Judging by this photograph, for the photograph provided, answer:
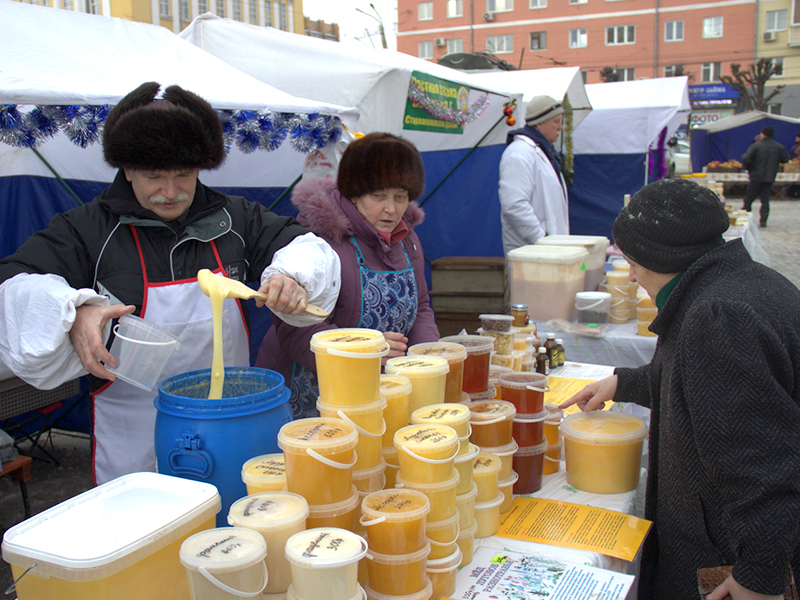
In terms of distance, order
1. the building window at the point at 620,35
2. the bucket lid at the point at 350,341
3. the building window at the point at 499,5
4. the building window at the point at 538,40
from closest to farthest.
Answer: the bucket lid at the point at 350,341
the building window at the point at 620,35
the building window at the point at 538,40
the building window at the point at 499,5

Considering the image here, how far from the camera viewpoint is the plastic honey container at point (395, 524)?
1.21 metres

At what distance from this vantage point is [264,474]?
135 cm

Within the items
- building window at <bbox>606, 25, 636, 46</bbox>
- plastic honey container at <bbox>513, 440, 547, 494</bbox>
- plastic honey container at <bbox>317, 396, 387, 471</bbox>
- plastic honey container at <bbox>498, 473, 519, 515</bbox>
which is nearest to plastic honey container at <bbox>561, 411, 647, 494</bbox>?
plastic honey container at <bbox>513, 440, 547, 494</bbox>

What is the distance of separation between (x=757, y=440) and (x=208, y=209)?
5.53 ft

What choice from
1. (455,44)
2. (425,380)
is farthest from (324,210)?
(455,44)

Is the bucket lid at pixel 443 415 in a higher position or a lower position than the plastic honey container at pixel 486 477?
higher

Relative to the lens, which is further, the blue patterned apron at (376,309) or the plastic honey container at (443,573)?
the blue patterned apron at (376,309)

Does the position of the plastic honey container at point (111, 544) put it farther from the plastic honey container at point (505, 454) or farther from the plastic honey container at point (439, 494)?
the plastic honey container at point (505, 454)

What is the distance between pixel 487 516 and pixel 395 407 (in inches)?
15.8

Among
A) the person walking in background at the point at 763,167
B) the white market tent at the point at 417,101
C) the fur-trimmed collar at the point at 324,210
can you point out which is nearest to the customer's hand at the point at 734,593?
the fur-trimmed collar at the point at 324,210

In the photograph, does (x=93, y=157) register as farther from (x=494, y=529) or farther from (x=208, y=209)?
(x=494, y=529)

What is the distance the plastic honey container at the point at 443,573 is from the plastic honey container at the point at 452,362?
540 millimetres

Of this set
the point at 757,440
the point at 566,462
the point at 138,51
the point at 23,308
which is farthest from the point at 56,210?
the point at 757,440

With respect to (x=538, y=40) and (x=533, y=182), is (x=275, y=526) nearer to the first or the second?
(x=533, y=182)
